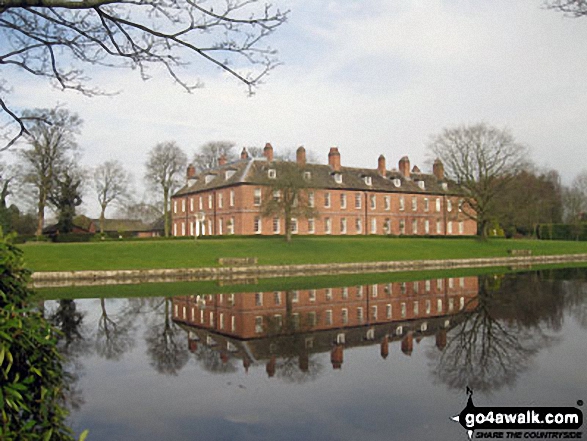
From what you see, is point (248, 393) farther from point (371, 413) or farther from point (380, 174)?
point (380, 174)

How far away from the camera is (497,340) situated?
9.65 m

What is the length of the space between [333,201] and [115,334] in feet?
142

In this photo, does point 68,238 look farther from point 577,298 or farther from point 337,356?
point 337,356

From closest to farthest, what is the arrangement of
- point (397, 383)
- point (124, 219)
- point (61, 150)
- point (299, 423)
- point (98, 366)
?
point (299, 423) → point (397, 383) → point (98, 366) → point (61, 150) → point (124, 219)

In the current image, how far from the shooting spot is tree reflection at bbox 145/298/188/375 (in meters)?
8.15

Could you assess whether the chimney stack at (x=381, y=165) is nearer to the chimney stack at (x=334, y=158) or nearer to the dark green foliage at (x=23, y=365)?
the chimney stack at (x=334, y=158)

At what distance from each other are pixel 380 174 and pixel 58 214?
34.4 m

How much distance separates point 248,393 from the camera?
6598 millimetres

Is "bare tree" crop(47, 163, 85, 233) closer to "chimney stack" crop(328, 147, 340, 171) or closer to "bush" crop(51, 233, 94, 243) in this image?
"bush" crop(51, 233, 94, 243)

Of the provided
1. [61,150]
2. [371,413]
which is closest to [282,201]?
[61,150]

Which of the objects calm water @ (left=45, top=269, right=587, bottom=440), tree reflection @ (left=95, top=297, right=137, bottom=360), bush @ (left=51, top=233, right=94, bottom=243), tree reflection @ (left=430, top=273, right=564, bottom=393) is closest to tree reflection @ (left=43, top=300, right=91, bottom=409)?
calm water @ (left=45, top=269, right=587, bottom=440)

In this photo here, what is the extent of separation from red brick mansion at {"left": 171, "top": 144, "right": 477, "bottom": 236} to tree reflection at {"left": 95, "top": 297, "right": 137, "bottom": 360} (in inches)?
1268

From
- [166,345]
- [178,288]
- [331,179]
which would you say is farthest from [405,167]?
[166,345]

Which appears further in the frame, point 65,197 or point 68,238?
point 65,197
